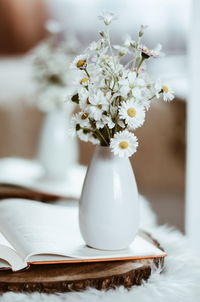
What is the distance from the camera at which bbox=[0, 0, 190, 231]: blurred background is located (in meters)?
3.84

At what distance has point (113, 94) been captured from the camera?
1043mm

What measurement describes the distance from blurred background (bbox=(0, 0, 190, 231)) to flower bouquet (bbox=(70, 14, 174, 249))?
2114 millimetres

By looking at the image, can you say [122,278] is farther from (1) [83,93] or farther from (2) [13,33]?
(2) [13,33]

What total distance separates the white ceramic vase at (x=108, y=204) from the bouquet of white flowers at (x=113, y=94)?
54mm

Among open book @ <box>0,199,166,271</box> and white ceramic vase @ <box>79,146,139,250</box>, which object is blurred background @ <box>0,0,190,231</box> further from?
white ceramic vase @ <box>79,146,139,250</box>

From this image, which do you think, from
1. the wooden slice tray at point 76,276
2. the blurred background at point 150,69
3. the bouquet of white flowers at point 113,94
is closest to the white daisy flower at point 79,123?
the bouquet of white flowers at point 113,94


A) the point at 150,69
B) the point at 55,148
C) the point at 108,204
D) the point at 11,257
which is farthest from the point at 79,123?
the point at 150,69

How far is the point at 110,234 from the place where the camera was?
3.52 feet

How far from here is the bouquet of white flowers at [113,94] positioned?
101 cm

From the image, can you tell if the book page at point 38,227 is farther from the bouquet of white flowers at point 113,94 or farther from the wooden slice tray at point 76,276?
the bouquet of white flowers at point 113,94

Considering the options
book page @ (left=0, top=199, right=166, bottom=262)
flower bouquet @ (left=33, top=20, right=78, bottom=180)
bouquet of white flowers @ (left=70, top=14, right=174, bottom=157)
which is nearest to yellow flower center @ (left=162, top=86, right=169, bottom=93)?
bouquet of white flowers @ (left=70, top=14, right=174, bottom=157)

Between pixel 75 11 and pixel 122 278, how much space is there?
3998 mm

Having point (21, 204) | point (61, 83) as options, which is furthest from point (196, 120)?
point (21, 204)

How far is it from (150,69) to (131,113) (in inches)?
142
